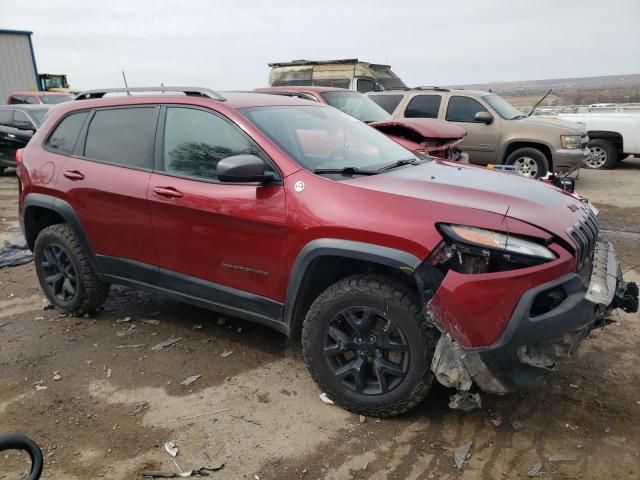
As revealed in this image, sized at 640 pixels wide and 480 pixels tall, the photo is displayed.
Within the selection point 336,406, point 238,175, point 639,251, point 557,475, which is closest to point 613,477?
point 557,475

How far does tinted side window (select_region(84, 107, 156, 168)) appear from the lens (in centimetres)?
371

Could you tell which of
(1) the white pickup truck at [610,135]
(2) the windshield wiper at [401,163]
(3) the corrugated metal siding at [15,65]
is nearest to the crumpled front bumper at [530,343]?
(2) the windshield wiper at [401,163]

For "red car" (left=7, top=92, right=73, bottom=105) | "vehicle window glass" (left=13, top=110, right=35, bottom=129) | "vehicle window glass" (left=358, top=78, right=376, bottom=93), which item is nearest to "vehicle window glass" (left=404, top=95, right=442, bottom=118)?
"vehicle window glass" (left=358, top=78, right=376, bottom=93)

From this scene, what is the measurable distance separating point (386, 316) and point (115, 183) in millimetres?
2207

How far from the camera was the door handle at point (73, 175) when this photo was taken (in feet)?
13.0

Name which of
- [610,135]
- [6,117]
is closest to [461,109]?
[610,135]

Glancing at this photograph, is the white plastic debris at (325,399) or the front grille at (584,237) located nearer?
the front grille at (584,237)

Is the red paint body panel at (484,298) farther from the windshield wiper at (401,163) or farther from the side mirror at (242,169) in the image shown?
the side mirror at (242,169)

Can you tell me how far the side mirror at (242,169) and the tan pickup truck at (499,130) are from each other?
728 cm

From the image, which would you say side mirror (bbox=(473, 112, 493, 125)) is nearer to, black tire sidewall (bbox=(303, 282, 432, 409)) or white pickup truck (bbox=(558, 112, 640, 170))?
white pickup truck (bbox=(558, 112, 640, 170))

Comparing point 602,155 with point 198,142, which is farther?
point 602,155

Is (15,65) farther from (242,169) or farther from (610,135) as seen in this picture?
(242,169)

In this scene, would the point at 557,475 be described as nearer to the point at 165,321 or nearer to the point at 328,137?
the point at 328,137

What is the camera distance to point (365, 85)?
13.9 metres
